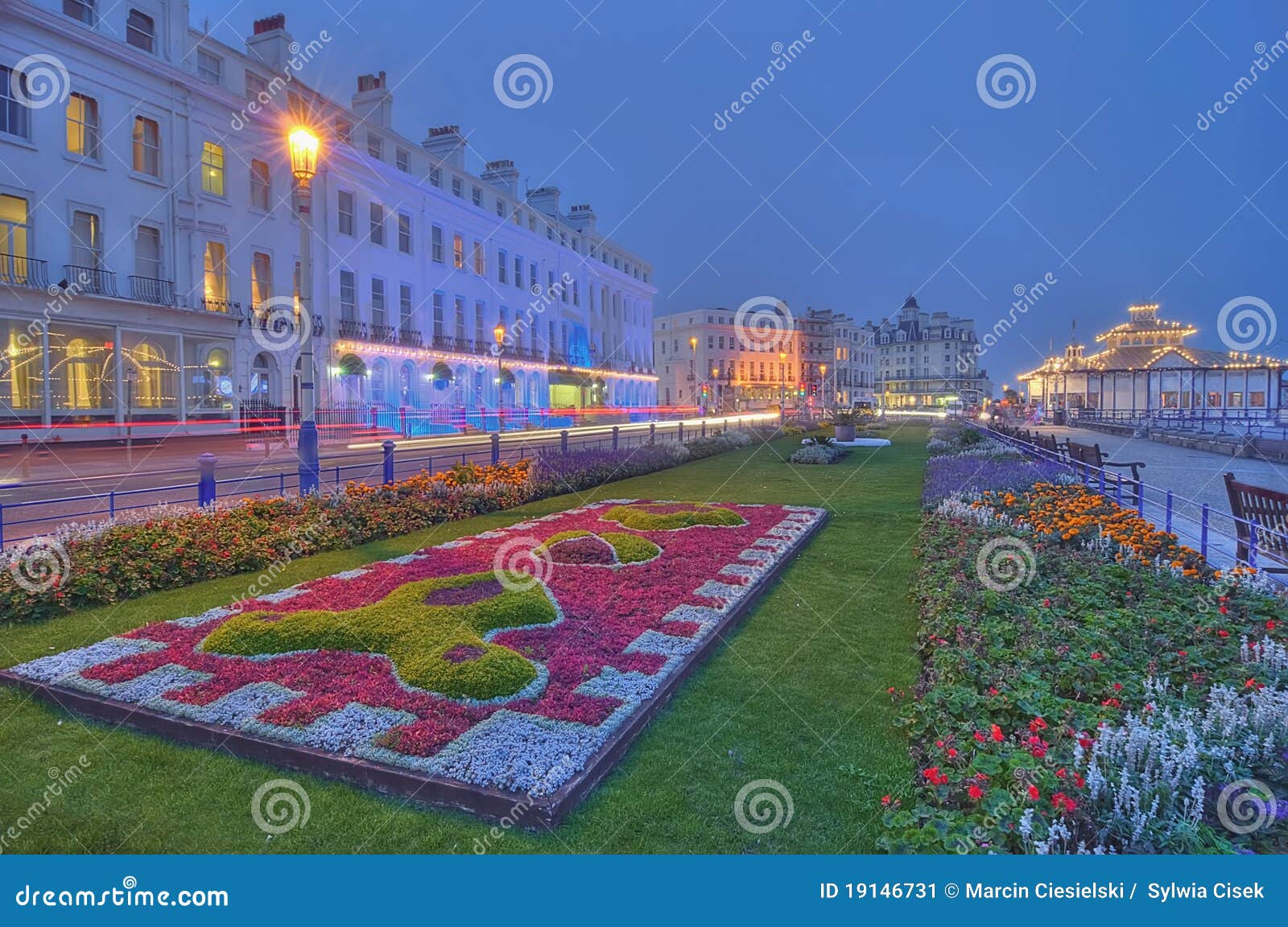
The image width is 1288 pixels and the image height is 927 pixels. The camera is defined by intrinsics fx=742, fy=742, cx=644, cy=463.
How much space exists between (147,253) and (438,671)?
2787 centimetres

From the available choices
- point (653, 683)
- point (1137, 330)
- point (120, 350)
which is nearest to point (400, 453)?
point (120, 350)

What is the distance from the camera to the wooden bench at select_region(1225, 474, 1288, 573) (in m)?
6.84

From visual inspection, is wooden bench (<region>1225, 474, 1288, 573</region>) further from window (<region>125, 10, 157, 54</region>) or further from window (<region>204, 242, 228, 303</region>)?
window (<region>125, 10, 157, 54</region>)

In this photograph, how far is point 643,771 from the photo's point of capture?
14.2 ft

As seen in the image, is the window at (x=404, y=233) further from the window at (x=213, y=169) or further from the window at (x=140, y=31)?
the window at (x=140, y=31)

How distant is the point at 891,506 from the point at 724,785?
1163 cm

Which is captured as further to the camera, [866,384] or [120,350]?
[866,384]

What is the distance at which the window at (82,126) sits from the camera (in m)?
23.7

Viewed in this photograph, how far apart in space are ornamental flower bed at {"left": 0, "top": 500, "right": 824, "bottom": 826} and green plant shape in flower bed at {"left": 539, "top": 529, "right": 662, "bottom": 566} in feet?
0.61

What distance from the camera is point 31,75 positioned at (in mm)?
22375

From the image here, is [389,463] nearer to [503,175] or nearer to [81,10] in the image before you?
[81,10]

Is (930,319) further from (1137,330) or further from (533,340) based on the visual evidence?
(533,340)

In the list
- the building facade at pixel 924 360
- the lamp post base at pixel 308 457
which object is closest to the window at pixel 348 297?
the lamp post base at pixel 308 457

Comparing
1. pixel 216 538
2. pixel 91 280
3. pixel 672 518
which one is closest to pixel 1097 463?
pixel 672 518
